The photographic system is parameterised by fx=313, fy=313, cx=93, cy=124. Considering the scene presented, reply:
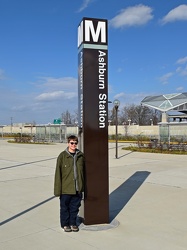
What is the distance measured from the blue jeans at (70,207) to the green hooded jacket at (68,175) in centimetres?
12

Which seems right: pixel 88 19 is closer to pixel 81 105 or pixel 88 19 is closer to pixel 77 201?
pixel 81 105

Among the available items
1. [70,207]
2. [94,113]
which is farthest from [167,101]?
[70,207]

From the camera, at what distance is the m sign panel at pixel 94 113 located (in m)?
5.48

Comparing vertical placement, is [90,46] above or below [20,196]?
above

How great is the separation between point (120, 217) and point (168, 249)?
5.68 ft

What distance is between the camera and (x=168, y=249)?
14.6ft

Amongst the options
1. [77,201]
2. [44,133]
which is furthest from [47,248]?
[44,133]

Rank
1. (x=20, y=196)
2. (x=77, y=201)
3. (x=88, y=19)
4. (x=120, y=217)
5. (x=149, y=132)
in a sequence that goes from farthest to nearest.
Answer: (x=149, y=132)
(x=20, y=196)
(x=120, y=217)
(x=88, y=19)
(x=77, y=201)

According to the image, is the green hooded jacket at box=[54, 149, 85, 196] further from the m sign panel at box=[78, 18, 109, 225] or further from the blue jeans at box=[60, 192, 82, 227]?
the m sign panel at box=[78, 18, 109, 225]

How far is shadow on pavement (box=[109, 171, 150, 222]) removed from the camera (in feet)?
22.3

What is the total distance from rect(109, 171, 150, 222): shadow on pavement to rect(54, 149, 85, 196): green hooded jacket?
Result: 1.27 m

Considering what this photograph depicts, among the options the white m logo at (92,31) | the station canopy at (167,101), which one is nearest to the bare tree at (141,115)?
the station canopy at (167,101)

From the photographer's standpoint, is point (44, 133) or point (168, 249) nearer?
point (168, 249)

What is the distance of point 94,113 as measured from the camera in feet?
18.3
